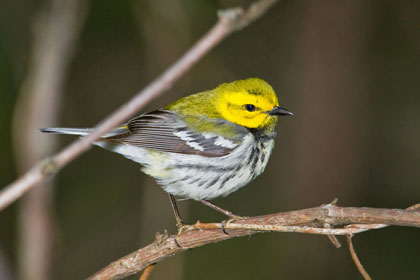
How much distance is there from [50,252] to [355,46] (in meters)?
4.54

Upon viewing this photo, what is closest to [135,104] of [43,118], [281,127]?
[43,118]

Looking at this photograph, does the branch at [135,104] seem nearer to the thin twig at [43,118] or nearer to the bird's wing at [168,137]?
the thin twig at [43,118]

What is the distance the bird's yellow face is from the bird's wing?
0.20 m

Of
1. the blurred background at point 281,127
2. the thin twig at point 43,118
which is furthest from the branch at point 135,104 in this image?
the blurred background at point 281,127

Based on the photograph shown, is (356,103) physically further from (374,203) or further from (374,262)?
(374,262)

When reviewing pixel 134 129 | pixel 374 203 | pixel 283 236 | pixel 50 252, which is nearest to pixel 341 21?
pixel 374 203

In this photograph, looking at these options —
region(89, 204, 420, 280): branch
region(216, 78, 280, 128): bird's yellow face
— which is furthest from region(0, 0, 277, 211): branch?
region(216, 78, 280, 128): bird's yellow face

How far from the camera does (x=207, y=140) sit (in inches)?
132

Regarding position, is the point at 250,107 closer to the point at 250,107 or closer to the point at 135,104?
the point at 250,107

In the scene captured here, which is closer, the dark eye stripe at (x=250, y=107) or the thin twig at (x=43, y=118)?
the thin twig at (x=43, y=118)

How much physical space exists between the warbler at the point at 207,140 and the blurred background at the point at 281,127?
1195 mm

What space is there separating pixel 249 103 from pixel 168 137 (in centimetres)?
50

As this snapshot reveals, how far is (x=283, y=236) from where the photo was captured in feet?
17.1

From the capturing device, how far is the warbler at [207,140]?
128 inches
